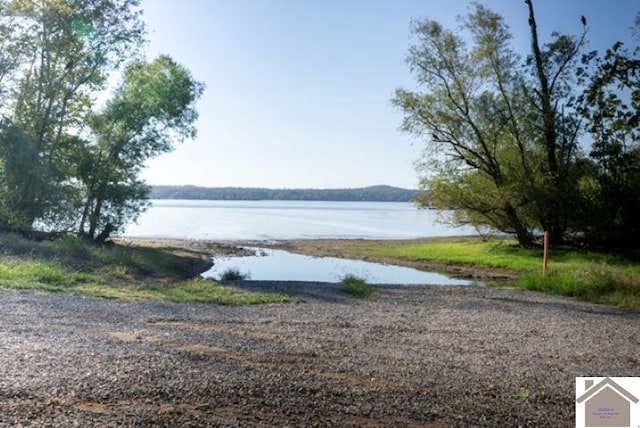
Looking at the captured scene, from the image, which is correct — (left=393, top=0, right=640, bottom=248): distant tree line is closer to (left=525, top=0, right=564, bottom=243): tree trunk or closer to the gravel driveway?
(left=525, top=0, right=564, bottom=243): tree trunk

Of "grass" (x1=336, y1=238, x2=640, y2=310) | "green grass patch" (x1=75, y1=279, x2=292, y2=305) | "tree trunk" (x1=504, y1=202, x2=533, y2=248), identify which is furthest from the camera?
"tree trunk" (x1=504, y1=202, x2=533, y2=248)

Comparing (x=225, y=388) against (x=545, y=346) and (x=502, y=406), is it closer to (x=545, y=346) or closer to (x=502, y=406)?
(x=502, y=406)

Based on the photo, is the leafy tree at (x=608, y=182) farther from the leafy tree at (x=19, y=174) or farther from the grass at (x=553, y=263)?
the leafy tree at (x=19, y=174)

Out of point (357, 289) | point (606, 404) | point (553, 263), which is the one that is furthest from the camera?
point (553, 263)

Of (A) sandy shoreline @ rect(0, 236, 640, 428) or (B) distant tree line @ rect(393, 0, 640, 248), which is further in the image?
(B) distant tree line @ rect(393, 0, 640, 248)

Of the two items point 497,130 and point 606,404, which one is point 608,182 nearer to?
point 497,130

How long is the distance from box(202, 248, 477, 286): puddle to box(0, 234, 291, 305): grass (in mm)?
3799

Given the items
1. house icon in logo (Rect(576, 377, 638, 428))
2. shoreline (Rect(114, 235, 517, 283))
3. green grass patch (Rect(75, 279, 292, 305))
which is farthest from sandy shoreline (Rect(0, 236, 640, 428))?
shoreline (Rect(114, 235, 517, 283))

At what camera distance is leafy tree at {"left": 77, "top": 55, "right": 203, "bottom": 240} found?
3281 centimetres

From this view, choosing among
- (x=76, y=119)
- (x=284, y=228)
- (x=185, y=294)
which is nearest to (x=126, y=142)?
(x=76, y=119)

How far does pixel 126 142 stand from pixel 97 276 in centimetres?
1905

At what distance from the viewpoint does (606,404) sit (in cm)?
583

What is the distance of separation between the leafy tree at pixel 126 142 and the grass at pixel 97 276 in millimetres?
8505

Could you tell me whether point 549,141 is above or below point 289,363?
above
